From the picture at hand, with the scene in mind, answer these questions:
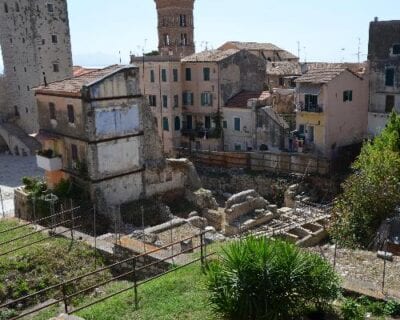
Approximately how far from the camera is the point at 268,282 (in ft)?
33.3

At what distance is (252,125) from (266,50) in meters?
20.6

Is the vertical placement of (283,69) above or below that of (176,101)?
above

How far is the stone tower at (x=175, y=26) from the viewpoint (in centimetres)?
6366

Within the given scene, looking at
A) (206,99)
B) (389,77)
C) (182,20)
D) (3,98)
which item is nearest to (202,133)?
(206,99)

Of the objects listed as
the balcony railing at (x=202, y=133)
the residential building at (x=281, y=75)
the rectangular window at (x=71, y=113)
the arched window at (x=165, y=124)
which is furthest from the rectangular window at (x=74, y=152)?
the residential building at (x=281, y=75)

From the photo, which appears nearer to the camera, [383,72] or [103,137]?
[103,137]

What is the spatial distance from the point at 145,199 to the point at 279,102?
66.5 feet

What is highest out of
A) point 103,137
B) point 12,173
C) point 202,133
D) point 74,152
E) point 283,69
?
point 283,69

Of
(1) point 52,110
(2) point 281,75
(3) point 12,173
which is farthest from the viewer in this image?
(2) point 281,75

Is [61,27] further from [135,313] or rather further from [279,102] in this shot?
[135,313]

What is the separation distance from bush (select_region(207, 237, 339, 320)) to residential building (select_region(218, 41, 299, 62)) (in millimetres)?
48787

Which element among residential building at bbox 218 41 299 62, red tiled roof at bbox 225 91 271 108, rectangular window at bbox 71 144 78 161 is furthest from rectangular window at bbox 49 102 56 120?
residential building at bbox 218 41 299 62

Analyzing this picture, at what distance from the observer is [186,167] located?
110 feet

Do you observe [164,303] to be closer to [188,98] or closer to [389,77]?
[389,77]
